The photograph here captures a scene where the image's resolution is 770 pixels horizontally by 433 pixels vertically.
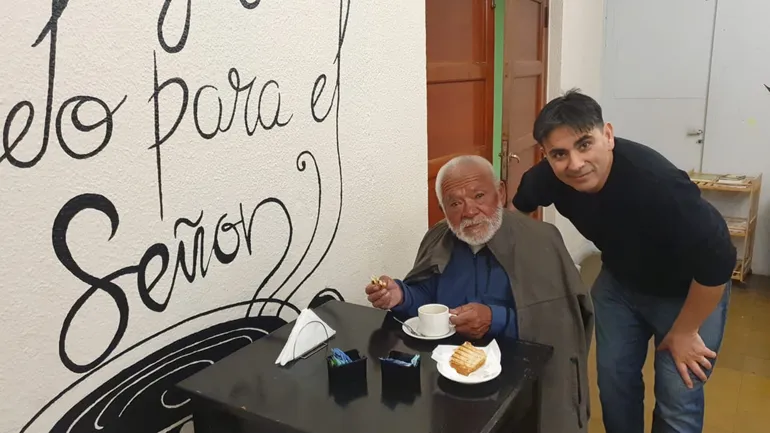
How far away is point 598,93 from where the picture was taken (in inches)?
178

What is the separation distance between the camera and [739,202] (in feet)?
13.8

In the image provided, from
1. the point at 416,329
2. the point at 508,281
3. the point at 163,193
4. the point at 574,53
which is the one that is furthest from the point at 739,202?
the point at 163,193

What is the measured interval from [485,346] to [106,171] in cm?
83

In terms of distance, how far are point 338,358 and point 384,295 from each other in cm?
40

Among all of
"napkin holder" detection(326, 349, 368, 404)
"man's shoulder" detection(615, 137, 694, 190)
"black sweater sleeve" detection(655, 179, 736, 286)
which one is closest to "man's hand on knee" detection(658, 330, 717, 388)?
"black sweater sleeve" detection(655, 179, 736, 286)

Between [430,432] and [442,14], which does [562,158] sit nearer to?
[430,432]

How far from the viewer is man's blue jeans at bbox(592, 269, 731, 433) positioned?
1.76 meters

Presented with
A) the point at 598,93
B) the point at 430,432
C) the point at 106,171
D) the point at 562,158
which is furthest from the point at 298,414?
the point at 598,93

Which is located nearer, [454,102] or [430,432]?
[430,432]

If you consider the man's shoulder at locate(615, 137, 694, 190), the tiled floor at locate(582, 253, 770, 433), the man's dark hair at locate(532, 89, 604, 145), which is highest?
the man's dark hair at locate(532, 89, 604, 145)

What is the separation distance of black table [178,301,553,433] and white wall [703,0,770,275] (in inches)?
147

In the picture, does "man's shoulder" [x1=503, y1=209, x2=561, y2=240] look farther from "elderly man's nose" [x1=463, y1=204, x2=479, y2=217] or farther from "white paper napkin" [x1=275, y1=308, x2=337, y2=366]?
"white paper napkin" [x1=275, y1=308, x2=337, y2=366]

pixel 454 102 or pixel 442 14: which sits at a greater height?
pixel 442 14

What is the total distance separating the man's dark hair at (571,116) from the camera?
1.53m
